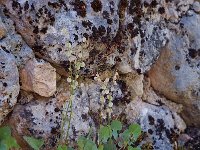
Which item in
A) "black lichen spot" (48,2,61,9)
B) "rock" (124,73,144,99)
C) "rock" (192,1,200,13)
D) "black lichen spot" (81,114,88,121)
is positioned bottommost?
"black lichen spot" (81,114,88,121)

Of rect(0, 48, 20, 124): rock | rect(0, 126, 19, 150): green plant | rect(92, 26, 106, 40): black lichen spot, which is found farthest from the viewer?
rect(92, 26, 106, 40): black lichen spot

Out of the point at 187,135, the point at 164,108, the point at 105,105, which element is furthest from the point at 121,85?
the point at 187,135

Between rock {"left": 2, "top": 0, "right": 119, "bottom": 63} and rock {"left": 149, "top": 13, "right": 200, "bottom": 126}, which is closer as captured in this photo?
rock {"left": 2, "top": 0, "right": 119, "bottom": 63}

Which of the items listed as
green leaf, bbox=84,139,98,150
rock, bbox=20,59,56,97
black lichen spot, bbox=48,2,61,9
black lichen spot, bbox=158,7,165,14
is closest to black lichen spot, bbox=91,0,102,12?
black lichen spot, bbox=48,2,61,9

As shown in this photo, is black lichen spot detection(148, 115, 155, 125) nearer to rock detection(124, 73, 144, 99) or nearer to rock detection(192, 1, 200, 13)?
rock detection(124, 73, 144, 99)

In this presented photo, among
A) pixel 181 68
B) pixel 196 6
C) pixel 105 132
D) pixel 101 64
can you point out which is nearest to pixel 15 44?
pixel 101 64

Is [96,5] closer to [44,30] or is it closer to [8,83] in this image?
[44,30]
